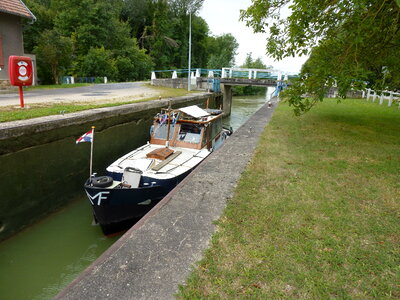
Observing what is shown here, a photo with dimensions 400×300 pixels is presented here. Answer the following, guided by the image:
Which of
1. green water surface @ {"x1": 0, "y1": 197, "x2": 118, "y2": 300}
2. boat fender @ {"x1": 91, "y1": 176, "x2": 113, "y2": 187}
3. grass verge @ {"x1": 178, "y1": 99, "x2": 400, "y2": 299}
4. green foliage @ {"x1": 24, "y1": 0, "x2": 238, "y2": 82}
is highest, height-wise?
green foliage @ {"x1": 24, "y1": 0, "x2": 238, "y2": 82}

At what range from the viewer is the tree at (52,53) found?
2254cm

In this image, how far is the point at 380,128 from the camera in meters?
11.1

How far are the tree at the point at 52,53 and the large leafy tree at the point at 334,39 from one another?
19.1 meters

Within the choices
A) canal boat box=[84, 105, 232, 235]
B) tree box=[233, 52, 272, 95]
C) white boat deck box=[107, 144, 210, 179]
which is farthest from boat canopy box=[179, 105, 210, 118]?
tree box=[233, 52, 272, 95]

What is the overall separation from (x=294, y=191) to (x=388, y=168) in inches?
113

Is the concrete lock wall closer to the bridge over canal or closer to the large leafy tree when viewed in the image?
the large leafy tree

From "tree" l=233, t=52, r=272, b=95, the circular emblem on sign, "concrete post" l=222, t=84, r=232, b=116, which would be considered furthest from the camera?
"tree" l=233, t=52, r=272, b=95

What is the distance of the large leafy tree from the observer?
6.99 meters

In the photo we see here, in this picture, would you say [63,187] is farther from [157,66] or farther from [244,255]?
[157,66]

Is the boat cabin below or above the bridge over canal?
below

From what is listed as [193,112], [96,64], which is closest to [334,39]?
[193,112]

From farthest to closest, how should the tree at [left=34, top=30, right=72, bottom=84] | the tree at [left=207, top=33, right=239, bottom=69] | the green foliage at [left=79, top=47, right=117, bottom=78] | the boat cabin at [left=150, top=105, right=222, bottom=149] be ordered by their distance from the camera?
1. the tree at [left=207, top=33, right=239, bottom=69]
2. the green foliage at [left=79, top=47, right=117, bottom=78]
3. the tree at [left=34, top=30, right=72, bottom=84]
4. the boat cabin at [left=150, top=105, right=222, bottom=149]

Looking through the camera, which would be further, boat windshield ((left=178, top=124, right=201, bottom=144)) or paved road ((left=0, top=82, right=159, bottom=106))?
paved road ((left=0, top=82, right=159, bottom=106))

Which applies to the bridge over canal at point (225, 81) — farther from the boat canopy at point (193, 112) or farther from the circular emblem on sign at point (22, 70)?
the circular emblem on sign at point (22, 70)
